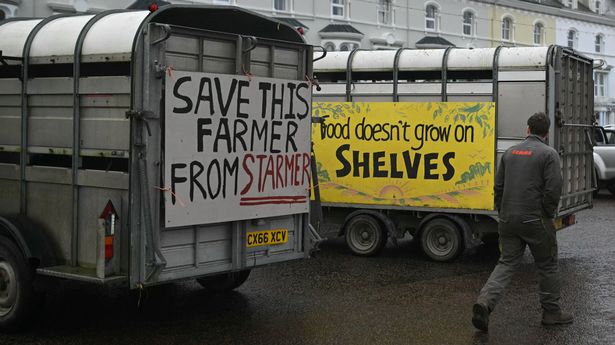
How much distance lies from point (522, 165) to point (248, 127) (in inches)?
101

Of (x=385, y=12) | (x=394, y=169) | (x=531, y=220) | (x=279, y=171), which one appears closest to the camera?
(x=531, y=220)

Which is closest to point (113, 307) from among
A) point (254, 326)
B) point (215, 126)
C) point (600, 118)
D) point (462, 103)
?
point (254, 326)

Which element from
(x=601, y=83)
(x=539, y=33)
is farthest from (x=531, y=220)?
(x=601, y=83)

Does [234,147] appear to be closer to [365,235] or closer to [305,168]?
[305,168]

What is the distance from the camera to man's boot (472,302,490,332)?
7.61m

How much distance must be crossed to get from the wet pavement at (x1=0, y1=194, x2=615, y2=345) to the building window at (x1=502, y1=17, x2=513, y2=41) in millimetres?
45611

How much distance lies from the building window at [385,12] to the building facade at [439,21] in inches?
1.3

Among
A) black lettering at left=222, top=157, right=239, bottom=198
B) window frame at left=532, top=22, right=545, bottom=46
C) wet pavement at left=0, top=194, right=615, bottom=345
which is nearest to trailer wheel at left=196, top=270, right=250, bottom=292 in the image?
wet pavement at left=0, top=194, right=615, bottom=345

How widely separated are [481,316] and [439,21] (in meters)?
43.6

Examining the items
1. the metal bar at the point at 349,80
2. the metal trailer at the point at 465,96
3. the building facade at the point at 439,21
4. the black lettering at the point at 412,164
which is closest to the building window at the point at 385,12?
the building facade at the point at 439,21

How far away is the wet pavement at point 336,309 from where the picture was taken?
7.51 m

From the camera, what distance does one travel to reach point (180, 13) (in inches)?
295

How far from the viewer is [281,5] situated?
1583 inches

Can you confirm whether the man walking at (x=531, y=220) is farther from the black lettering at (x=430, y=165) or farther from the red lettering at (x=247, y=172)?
the black lettering at (x=430, y=165)
